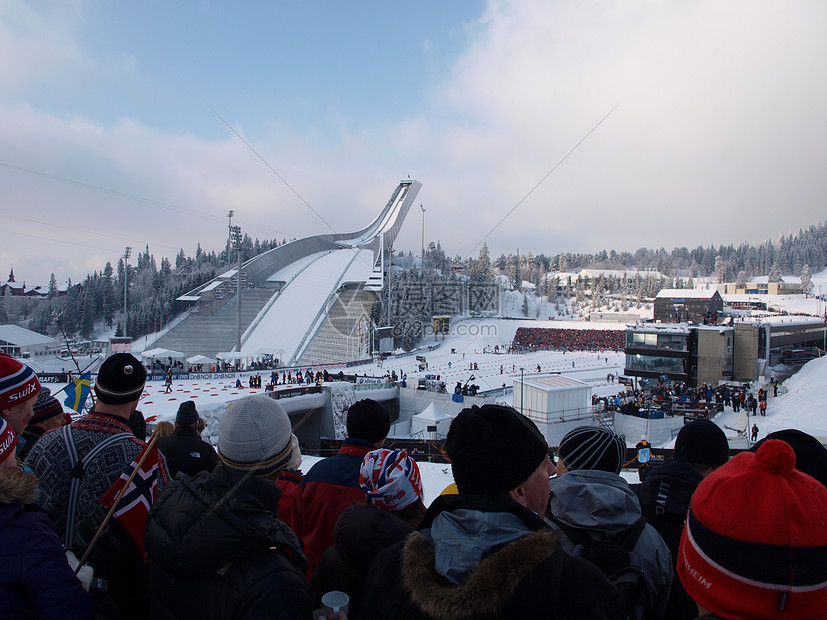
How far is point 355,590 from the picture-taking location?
1683 mm

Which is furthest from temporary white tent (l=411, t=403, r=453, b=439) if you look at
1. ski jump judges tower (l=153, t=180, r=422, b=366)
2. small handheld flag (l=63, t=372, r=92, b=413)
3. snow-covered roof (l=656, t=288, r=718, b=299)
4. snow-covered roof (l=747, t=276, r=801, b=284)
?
snow-covered roof (l=747, t=276, r=801, b=284)

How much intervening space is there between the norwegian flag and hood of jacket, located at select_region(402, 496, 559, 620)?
1.28 m

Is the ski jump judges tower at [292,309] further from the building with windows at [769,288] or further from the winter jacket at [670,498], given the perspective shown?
the building with windows at [769,288]

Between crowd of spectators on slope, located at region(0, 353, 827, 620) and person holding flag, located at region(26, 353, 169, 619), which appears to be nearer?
crowd of spectators on slope, located at region(0, 353, 827, 620)

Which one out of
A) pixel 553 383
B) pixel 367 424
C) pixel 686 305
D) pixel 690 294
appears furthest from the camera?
pixel 690 294

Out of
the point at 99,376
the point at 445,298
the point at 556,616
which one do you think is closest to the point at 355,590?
the point at 556,616

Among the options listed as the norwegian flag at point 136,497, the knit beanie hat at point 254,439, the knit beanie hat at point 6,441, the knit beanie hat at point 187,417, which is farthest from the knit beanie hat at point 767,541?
the knit beanie hat at point 187,417

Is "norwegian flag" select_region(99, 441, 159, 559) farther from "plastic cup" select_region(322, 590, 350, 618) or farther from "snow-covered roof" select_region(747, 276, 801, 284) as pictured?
"snow-covered roof" select_region(747, 276, 801, 284)

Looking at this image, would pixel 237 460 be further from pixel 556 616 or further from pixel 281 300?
pixel 281 300

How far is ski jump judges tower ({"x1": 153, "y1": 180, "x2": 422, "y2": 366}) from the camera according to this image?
32156 mm

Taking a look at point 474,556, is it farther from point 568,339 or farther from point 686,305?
point 686,305

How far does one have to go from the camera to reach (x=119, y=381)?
225 centimetres

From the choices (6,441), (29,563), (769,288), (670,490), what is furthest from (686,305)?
(29,563)

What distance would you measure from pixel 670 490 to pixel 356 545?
138cm
